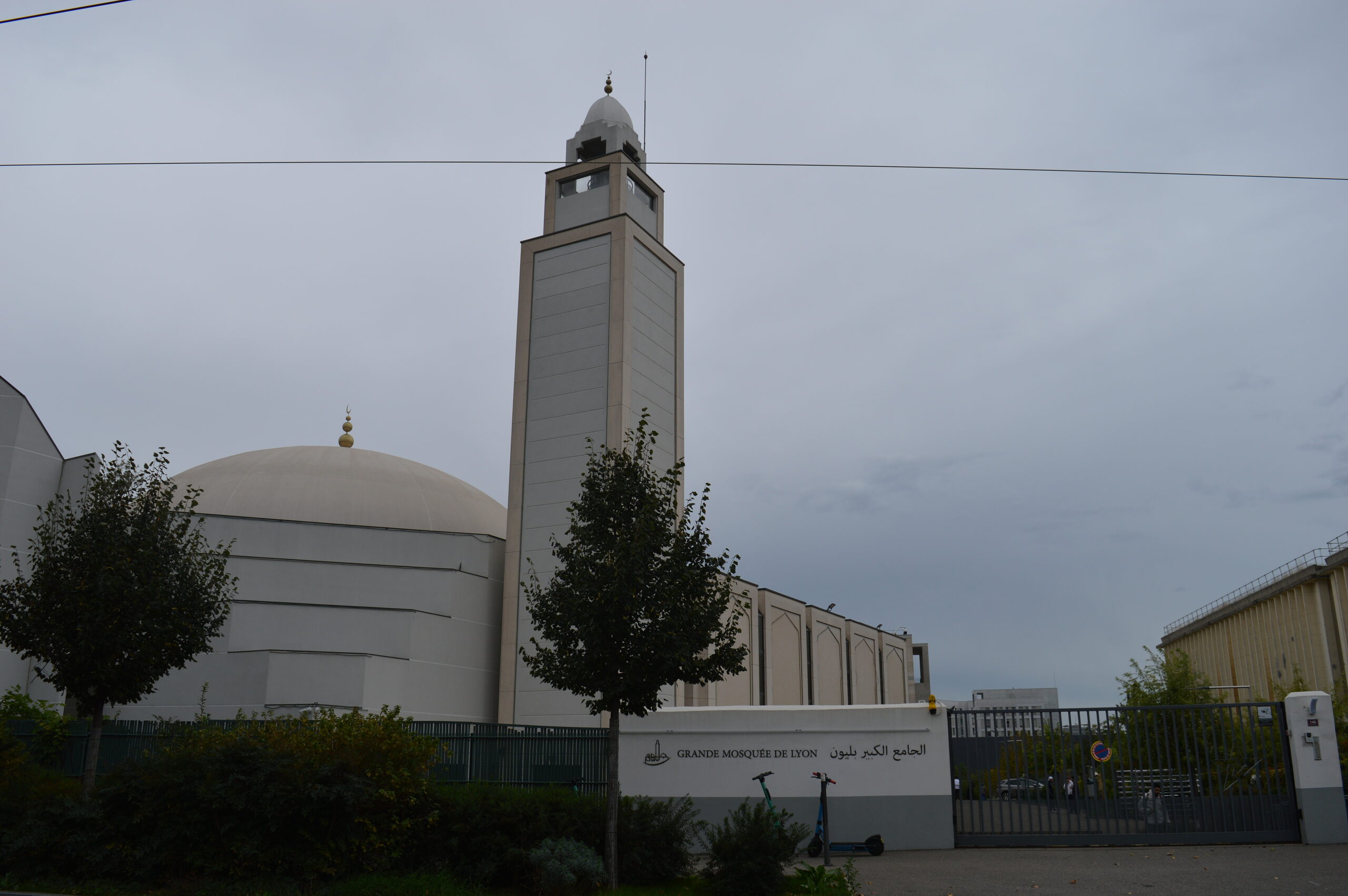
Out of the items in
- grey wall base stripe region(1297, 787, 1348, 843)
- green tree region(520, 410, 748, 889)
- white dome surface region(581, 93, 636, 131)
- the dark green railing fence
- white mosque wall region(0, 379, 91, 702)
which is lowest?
grey wall base stripe region(1297, 787, 1348, 843)

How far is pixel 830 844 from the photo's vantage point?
1878cm

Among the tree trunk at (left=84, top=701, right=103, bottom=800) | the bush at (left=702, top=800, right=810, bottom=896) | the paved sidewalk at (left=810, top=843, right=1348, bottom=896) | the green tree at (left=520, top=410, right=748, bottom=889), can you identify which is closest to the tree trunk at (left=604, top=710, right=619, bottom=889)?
the green tree at (left=520, top=410, right=748, bottom=889)

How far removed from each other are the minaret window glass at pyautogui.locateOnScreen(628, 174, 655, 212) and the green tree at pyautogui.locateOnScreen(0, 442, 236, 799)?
1009 inches

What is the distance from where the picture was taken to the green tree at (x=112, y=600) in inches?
642

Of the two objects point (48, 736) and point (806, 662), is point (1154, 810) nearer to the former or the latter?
point (48, 736)

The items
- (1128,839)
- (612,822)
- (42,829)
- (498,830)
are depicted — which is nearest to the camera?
(42,829)

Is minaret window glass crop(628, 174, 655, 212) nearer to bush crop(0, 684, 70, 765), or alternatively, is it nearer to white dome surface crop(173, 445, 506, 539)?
white dome surface crop(173, 445, 506, 539)

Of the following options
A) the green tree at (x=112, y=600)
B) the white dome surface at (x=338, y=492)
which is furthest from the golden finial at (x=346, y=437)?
the green tree at (x=112, y=600)

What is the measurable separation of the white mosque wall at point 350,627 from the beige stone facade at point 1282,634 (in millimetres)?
32315

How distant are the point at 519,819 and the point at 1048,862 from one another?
8.50 meters

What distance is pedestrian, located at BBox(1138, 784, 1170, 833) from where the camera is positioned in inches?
725

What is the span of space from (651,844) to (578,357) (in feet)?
79.7

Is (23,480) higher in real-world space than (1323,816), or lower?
higher

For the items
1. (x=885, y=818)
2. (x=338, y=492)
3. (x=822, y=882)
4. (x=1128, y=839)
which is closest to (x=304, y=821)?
(x=822, y=882)
